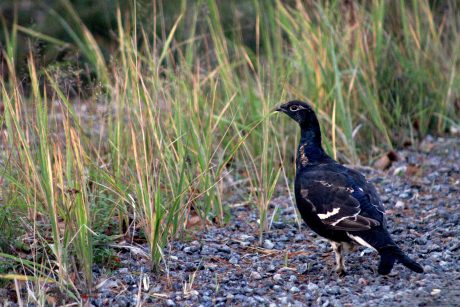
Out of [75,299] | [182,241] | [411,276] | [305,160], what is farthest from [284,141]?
[75,299]

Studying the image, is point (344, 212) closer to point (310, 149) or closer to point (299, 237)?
point (299, 237)

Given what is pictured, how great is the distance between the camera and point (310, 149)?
5605mm

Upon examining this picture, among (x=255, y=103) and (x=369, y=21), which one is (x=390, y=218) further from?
(x=369, y=21)

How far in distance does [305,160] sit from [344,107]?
1.41 meters

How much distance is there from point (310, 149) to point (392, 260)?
1319mm

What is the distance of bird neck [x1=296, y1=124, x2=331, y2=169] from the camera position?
5.55 metres

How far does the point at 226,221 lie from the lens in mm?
5727

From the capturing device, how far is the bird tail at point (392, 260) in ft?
14.5

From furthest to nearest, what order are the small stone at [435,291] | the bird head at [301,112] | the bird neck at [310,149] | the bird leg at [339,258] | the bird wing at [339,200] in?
the bird head at [301,112] → the bird neck at [310,149] → the bird leg at [339,258] → the bird wing at [339,200] → the small stone at [435,291]

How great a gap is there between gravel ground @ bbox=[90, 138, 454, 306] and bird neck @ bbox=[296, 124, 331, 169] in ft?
1.55

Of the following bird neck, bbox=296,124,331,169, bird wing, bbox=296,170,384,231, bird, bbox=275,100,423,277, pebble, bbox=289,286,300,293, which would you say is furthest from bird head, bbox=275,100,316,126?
pebble, bbox=289,286,300,293

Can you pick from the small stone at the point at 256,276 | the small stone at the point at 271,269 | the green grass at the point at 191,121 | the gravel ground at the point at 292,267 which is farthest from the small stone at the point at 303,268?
the green grass at the point at 191,121

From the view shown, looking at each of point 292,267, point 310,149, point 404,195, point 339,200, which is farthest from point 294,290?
point 404,195

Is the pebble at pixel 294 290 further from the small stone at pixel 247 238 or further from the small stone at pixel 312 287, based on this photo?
the small stone at pixel 247 238
